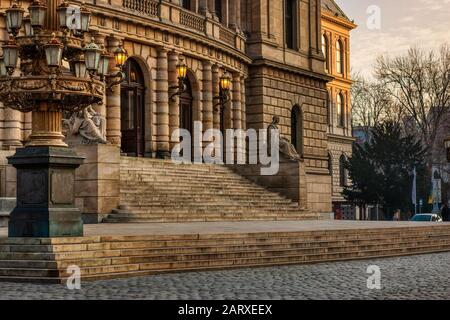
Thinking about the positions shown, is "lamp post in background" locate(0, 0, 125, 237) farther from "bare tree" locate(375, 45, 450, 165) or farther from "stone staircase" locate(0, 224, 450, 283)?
"bare tree" locate(375, 45, 450, 165)

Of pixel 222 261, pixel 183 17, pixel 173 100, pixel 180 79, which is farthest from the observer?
pixel 183 17

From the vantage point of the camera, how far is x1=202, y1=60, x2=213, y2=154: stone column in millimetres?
38312

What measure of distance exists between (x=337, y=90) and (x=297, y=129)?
32.0 m

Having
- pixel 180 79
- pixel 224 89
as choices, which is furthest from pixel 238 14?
pixel 180 79

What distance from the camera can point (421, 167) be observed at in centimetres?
5897

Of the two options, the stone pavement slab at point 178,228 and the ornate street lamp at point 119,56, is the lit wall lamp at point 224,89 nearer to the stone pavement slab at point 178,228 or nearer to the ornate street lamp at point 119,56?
the ornate street lamp at point 119,56

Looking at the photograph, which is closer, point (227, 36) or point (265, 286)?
point (265, 286)

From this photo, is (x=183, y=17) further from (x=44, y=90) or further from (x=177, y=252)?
(x=44, y=90)

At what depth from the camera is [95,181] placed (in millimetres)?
25766

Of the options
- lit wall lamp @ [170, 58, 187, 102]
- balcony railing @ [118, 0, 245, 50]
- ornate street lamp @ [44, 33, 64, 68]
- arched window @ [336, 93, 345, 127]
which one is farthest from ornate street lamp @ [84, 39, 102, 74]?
arched window @ [336, 93, 345, 127]

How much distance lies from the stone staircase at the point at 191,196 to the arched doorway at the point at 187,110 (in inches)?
94.4

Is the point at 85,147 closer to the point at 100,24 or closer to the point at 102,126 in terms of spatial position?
the point at 102,126
